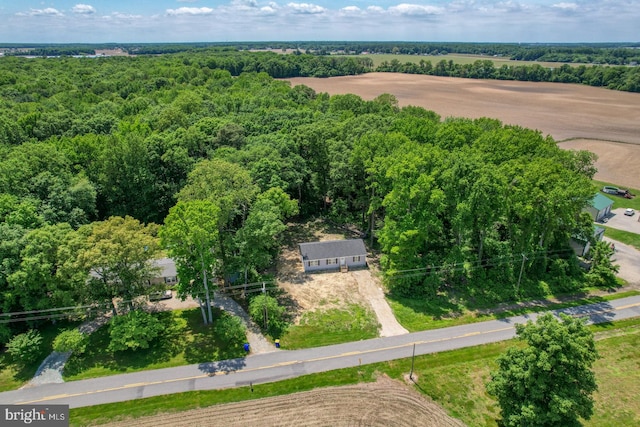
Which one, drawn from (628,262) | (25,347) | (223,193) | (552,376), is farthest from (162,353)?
(628,262)

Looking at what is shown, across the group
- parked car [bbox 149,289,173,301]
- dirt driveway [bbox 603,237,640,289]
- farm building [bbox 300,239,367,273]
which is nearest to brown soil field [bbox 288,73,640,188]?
dirt driveway [bbox 603,237,640,289]

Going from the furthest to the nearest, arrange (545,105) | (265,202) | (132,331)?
(545,105) < (265,202) < (132,331)

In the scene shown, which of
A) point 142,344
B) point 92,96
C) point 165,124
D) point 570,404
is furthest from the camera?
point 92,96

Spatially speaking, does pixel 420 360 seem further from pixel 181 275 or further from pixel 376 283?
pixel 181 275

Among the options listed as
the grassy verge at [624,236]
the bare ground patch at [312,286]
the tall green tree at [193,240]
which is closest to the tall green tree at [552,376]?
the bare ground patch at [312,286]

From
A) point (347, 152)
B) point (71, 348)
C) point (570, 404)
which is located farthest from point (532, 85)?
point (71, 348)

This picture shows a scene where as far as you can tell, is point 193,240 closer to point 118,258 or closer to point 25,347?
point 118,258

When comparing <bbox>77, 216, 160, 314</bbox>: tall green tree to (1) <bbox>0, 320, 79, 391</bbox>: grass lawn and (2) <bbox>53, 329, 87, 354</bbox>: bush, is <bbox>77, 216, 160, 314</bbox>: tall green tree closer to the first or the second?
(2) <bbox>53, 329, 87, 354</bbox>: bush
